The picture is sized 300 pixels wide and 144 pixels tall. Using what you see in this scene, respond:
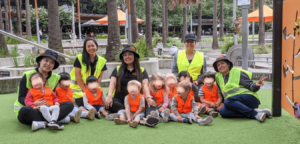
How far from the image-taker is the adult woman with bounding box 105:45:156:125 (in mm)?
5160

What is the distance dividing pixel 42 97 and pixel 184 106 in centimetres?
225

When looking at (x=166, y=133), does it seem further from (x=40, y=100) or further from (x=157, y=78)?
(x=40, y=100)

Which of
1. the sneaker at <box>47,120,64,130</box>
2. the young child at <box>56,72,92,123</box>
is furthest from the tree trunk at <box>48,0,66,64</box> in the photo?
the sneaker at <box>47,120,64,130</box>

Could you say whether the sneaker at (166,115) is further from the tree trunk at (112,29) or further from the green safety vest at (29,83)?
the tree trunk at (112,29)

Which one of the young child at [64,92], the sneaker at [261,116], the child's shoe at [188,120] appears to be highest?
the young child at [64,92]

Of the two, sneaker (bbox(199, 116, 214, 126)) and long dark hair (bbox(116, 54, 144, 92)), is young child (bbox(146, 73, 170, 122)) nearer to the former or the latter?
long dark hair (bbox(116, 54, 144, 92))

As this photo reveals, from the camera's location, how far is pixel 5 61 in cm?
1252

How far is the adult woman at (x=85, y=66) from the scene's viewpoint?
557 centimetres

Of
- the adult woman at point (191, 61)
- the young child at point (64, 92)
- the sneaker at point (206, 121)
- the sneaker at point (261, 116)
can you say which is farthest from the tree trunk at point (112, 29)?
the sneaker at point (261, 116)

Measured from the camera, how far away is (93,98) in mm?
5281

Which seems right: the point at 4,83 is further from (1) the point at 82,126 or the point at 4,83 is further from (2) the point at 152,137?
(2) the point at 152,137

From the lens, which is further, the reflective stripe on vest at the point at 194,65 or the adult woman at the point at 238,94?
the reflective stripe on vest at the point at 194,65

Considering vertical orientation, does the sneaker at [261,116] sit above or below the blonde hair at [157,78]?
below

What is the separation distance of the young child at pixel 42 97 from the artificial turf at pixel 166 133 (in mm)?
124
